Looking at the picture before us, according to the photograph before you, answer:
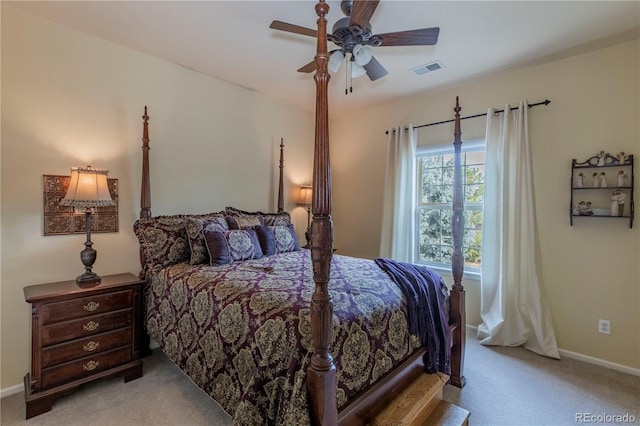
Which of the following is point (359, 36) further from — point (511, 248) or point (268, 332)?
point (511, 248)

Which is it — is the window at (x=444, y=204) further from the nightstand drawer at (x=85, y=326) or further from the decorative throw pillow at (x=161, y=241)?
the nightstand drawer at (x=85, y=326)

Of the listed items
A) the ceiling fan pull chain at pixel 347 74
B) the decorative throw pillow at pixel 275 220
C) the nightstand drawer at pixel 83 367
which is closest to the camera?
the nightstand drawer at pixel 83 367

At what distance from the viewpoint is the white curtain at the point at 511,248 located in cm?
284

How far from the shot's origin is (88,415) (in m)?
1.91

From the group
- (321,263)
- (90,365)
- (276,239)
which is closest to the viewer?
(321,263)

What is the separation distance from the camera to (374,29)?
2.39 meters

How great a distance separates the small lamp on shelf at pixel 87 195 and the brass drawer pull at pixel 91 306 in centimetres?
17

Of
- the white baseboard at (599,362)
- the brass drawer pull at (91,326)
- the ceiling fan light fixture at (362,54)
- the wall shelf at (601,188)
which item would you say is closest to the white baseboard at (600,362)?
the white baseboard at (599,362)

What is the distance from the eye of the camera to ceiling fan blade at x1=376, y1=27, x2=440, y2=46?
6.15ft

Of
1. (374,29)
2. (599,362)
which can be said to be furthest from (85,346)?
(599,362)

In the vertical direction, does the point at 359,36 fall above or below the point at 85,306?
above

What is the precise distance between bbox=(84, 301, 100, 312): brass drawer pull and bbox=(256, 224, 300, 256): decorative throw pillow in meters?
1.32

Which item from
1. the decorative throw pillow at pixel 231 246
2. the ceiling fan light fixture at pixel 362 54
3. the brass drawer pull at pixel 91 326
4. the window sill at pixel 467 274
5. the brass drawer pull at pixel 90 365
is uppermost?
the ceiling fan light fixture at pixel 362 54

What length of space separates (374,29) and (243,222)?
2.05 meters
